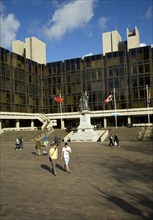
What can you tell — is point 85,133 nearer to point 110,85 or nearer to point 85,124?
point 85,124

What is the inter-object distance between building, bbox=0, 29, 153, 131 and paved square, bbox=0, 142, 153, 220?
53249mm

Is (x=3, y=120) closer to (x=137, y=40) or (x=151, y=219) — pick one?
(x=137, y=40)

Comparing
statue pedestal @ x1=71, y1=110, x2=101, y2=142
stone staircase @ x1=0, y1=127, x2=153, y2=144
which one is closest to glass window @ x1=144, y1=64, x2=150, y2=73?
stone staircase @ x1=0, y1=127, x2=153, y2=144

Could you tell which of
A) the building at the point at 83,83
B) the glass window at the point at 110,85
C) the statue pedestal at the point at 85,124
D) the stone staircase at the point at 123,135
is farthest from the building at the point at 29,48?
the statue pedestal at the point at 85,124

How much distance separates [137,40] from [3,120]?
45781 mm

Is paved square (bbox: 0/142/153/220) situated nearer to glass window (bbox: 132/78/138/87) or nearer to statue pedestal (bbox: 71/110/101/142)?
statue pedestal (bbox: 71/110/101/142)

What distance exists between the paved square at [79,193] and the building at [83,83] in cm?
5325

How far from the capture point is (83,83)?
7556 cm

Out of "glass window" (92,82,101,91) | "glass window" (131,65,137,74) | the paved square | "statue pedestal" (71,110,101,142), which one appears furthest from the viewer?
"glass window" (92,82,101,91)

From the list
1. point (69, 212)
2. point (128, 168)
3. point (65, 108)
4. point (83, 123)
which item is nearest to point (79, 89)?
point (65, 108)

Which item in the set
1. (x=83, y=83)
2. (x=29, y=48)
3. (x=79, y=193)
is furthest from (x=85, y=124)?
(x=29, y=48)

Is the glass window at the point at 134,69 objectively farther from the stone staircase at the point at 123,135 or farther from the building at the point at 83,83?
the stone staircase at the point at 123,135

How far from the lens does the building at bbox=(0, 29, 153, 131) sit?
6825 centimetres

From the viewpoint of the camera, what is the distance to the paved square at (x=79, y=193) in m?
7.70
